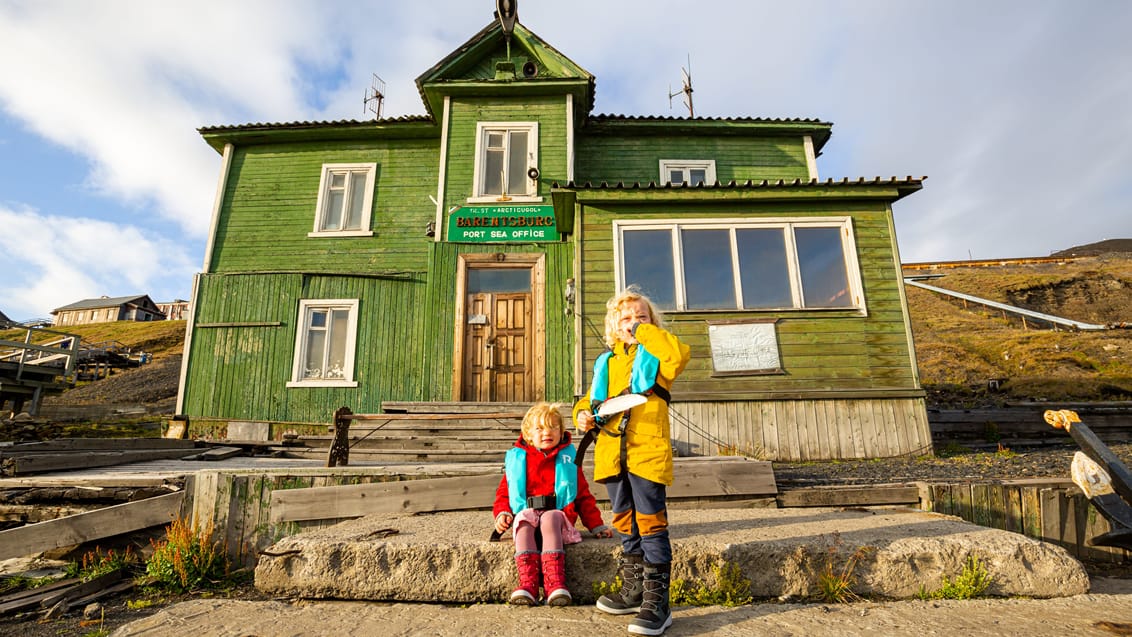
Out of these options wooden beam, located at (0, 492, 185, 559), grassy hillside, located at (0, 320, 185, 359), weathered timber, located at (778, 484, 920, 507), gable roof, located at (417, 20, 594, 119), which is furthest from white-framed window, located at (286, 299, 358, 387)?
grassy hillside, located at (0, 320, 185, 359)

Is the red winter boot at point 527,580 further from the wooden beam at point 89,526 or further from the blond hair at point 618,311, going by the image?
the wooden beam at point 89,526

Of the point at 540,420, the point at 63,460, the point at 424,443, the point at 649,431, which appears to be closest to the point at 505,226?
the point at 424,443

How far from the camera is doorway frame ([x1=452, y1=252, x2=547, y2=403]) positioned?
9.78m

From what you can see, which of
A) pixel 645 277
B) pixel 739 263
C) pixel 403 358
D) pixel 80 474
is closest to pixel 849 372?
pixel 739 263

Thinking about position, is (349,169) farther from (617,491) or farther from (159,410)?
(159,410)

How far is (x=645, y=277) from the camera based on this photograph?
8008 mm

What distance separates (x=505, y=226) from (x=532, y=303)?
170 centimetres

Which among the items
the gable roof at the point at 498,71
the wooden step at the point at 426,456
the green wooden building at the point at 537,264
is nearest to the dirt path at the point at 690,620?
the wooden step at the point at 426,456

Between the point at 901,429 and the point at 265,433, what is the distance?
36.0ft

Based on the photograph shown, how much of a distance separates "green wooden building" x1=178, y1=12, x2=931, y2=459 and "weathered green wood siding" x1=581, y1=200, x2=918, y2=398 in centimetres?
3

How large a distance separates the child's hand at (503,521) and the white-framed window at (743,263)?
526 cm

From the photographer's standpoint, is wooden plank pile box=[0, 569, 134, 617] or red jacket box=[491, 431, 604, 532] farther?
wooden plank pile box=[0, 569, 134, 617]

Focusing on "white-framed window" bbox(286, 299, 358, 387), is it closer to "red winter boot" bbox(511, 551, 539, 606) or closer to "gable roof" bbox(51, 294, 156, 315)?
"red winter boot" bbox(511, 551, 539, 606)

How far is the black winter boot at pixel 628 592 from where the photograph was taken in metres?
2.65
